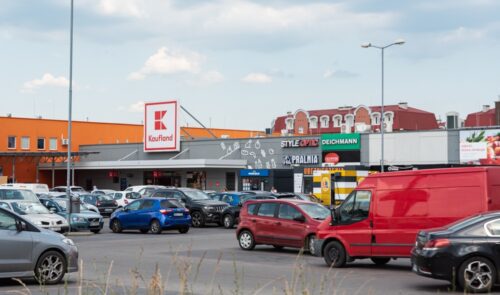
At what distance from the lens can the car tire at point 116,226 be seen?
111 feet

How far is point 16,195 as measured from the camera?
106 feet

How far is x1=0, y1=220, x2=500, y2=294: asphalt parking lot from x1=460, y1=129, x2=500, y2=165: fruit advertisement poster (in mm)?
29039

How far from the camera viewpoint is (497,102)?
262 feet

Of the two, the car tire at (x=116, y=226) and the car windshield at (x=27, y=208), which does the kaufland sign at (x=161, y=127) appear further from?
the car windshield at (x=27, y=208)

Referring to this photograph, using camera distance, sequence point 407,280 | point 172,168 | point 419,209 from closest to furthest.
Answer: point 407,280, point 419,209, point 172,168

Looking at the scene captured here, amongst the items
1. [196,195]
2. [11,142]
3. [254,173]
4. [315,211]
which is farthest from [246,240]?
[11,142]

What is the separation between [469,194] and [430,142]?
41.4 m

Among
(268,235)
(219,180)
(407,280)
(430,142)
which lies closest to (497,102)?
(430,142)

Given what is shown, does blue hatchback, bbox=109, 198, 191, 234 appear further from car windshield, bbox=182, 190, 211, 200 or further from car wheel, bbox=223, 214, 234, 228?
car windshield, bbox=182, 190, 211, 200

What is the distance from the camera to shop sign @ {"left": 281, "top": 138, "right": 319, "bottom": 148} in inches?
2472

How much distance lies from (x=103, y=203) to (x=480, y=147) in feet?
83.7

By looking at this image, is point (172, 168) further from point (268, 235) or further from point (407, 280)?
point (407, 280)

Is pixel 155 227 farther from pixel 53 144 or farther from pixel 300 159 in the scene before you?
pixel 53 144

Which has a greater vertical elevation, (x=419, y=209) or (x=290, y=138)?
(x=290, y=138)
